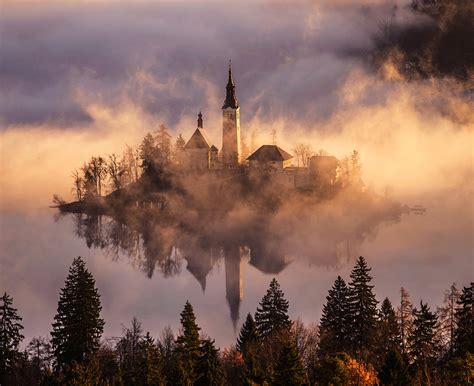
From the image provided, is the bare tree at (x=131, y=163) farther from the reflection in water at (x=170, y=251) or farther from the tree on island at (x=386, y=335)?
the tree on island at (x=386, y=335)

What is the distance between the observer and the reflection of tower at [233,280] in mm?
74000

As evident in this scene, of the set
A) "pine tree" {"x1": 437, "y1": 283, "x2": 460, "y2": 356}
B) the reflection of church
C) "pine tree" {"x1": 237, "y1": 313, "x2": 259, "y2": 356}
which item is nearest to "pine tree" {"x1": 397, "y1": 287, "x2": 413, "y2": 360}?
"pine tree" {"x1": 437, "y1": 283, "x2": 460, "y2": 356}

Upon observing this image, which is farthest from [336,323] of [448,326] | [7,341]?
→ [7,341]

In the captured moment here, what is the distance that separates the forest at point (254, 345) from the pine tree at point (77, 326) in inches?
2.4

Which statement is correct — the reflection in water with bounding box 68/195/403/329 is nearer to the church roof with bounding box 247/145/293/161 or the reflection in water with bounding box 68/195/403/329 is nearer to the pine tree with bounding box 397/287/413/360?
the church roof with bounding box 247/145/293/161

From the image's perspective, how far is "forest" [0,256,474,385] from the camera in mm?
44500

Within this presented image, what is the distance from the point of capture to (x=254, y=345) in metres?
51.3

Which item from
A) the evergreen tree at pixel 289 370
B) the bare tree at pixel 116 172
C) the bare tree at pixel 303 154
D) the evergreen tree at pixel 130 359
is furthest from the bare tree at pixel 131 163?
the evergreen tree at pixel 289 370

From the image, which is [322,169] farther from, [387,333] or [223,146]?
[387,333]

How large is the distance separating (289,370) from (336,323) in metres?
11.6

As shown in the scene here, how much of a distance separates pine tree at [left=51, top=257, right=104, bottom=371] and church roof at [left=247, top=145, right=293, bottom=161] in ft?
204

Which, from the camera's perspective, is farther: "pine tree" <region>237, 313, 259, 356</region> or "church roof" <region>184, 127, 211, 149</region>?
"church roof" <region>184, 127, 211, 149</region>

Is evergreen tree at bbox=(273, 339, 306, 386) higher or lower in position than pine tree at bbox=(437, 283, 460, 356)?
lower

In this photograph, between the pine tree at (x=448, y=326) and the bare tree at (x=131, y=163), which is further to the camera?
the bare tree at (x=131, y=163)
